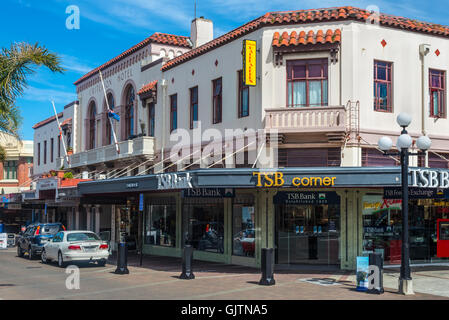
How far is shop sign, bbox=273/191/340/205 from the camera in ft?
69.3

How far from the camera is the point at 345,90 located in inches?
835

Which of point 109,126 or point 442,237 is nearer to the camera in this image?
point 442,237

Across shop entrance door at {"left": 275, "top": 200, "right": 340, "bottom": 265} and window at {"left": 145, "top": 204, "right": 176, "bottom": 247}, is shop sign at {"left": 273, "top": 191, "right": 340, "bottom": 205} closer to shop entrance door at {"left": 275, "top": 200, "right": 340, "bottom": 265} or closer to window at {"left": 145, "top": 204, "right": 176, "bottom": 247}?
shop entrance door at {"left": 275, "top": 200, "right": 340, "bottom": 265}

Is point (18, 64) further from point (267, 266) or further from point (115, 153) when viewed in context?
point (115, 153)

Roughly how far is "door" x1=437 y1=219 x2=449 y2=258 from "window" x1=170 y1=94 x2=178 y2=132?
12.9 metres

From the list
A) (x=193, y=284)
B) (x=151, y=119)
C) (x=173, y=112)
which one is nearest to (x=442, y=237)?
(x=193, y=284)

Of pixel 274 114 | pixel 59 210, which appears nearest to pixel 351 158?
pixel 274 114

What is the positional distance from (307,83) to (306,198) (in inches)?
172

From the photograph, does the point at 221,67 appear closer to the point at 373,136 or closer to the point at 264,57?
the point at 264,57

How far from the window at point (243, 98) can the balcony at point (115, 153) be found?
746 cm

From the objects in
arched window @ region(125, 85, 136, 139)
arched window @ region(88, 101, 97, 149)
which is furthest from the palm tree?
arched window @ region(88, 101, 97, 149)

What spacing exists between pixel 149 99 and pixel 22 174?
33843 millimetres

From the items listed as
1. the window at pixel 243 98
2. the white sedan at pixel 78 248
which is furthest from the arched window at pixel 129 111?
the window at pixel 243 98

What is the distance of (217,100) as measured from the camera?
83.0 feet
